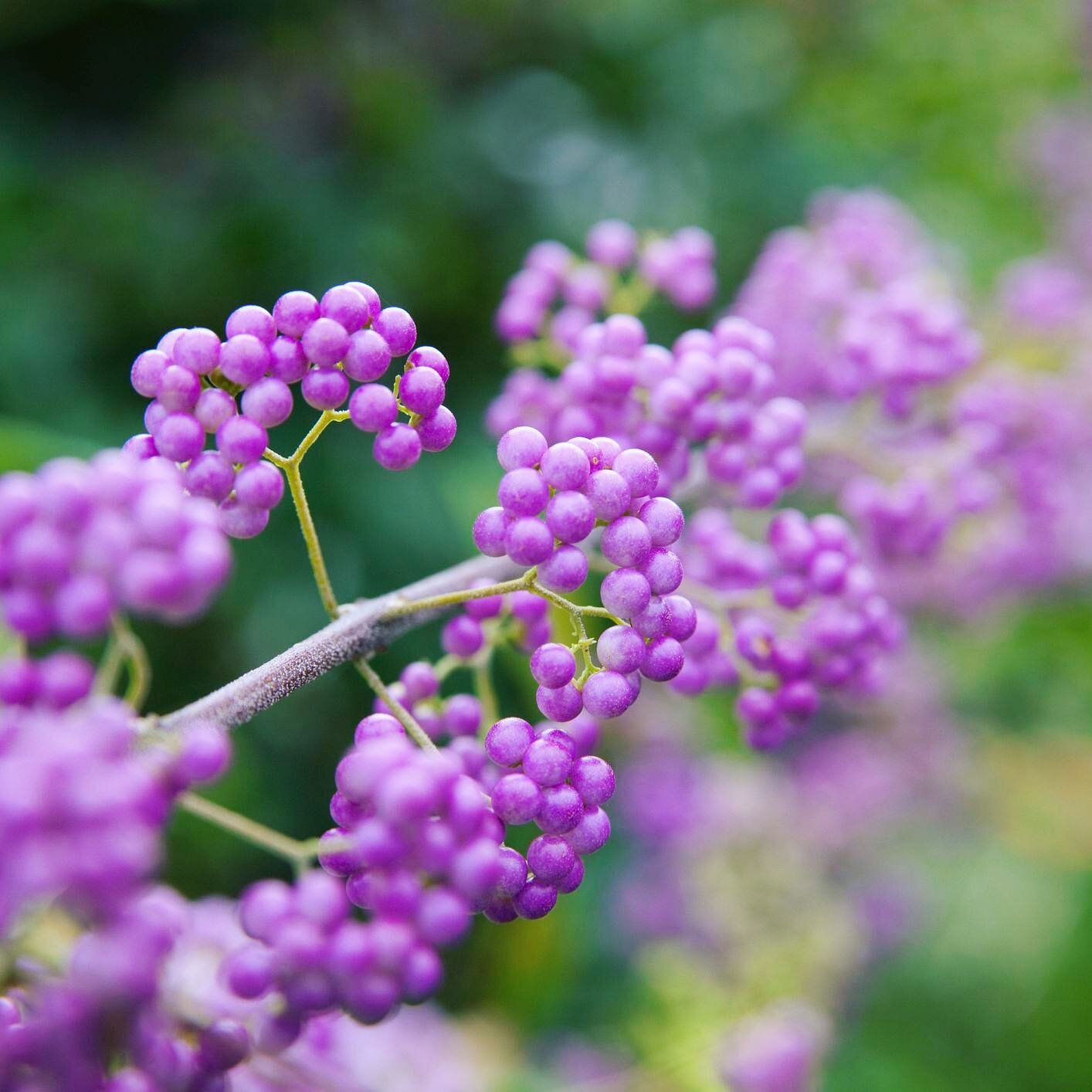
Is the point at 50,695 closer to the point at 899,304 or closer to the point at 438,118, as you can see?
the point at 899,304


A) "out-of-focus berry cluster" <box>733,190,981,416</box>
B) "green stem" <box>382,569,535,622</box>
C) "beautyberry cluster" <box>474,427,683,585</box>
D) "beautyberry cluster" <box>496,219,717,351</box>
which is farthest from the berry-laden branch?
"out-of-focus berry cluster" <box>733,190,981,416</box>

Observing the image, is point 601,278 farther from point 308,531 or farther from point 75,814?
point 75,814

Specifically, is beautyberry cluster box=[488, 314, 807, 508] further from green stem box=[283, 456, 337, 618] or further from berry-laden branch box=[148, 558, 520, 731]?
green stem box=[283, 456, 337, 618]

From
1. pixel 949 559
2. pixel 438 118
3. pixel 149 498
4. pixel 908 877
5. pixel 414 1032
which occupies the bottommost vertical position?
pixel 908 877

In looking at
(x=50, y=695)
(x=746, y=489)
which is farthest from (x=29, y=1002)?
(x=746, y=489)

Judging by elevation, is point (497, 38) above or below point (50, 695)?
above

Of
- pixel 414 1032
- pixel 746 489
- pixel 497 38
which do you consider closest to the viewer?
pixel 746 489

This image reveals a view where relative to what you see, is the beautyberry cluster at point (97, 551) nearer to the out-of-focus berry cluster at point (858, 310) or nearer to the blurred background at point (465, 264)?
the blurred background at point (465, 264)
